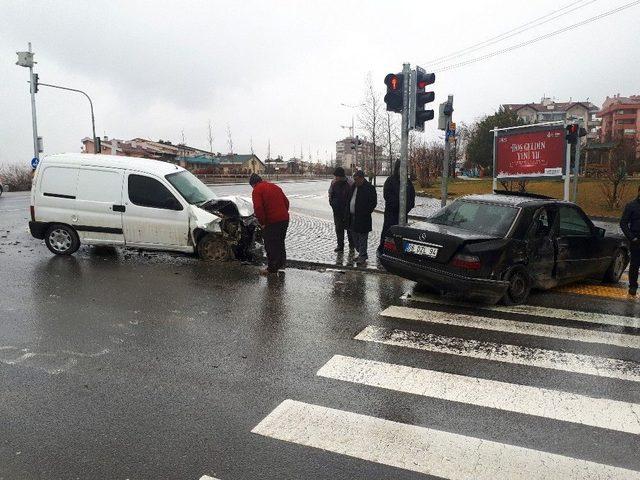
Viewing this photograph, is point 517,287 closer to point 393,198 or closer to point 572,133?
point 393,198

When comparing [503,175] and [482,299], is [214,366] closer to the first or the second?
[482,299]

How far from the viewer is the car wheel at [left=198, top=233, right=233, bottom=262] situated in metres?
9.41

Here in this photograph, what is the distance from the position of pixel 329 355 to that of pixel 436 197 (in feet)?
82.4

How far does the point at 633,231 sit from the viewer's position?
7.21 meters

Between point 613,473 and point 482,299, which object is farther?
point 482,299

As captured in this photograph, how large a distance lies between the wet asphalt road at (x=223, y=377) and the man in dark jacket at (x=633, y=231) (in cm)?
72

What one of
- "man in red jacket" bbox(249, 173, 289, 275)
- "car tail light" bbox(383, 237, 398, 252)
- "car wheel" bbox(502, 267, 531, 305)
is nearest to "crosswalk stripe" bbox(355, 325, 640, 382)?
"car wheel" bbox(502, 267, 531, 305)

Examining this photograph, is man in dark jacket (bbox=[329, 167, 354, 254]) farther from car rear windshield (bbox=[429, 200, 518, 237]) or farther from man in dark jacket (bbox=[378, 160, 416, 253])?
car rear windshield (bbox=[429, 200, 518, 237])

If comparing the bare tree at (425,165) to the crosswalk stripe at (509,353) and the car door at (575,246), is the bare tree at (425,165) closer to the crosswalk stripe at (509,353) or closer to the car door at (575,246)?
the car door at (575,246)

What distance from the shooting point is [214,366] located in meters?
4.49

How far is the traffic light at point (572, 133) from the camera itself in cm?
1560

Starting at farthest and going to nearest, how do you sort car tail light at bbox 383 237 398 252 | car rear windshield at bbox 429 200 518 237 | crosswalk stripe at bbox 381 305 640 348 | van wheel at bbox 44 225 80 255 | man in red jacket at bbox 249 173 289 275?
van wheel at bbox 44 225 80 255 < man in red jacket at bbox 249 173 289 275 < car tail light at bbox 383 237 398 252 < car rear windshield at bbox 429 200 518 237 < crosswalk stripe at bbox 381 305 640 348

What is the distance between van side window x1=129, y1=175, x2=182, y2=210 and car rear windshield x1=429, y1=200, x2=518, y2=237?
501cm

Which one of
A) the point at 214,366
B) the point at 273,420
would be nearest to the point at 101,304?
the point at 214,366
